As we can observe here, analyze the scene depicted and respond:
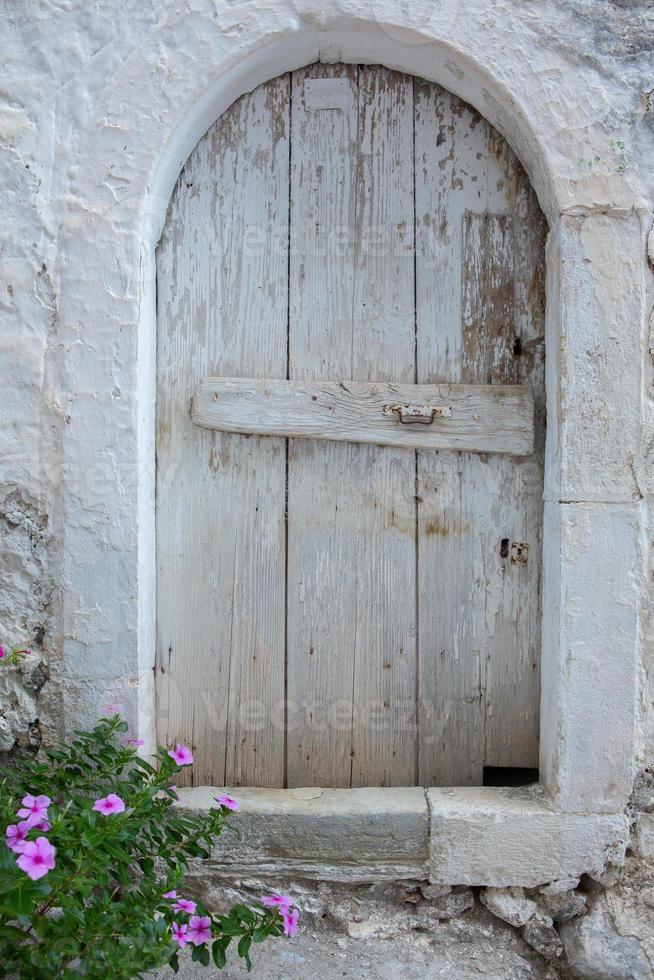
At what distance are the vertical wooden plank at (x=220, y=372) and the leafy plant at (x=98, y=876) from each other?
1.10 feet

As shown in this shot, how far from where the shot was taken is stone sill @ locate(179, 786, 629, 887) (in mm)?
1939

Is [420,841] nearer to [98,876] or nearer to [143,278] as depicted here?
[98,876]

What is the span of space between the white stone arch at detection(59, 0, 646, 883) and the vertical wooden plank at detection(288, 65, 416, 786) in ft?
0.72

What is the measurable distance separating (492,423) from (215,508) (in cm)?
74

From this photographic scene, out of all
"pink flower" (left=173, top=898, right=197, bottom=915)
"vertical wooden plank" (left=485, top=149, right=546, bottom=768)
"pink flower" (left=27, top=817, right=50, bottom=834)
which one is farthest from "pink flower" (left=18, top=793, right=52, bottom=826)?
"vertical wooden plank" (left=485, top=149, right=546, bottom=768)

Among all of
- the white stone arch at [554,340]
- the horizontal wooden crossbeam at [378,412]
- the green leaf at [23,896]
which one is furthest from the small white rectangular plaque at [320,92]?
the green leaf at [23,896]

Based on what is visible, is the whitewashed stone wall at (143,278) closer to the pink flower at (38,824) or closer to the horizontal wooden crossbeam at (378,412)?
the horizontal wooden crossbeam at (378,412)

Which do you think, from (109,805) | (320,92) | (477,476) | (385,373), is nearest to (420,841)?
(109,805)

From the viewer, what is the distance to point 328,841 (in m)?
1.96

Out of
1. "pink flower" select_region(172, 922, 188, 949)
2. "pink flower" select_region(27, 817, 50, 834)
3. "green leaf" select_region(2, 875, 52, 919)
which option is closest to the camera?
"green leaf" select_region(2, 875, 52, 919)

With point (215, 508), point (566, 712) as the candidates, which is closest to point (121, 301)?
point (215, 508)

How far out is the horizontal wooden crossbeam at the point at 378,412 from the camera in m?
2.04

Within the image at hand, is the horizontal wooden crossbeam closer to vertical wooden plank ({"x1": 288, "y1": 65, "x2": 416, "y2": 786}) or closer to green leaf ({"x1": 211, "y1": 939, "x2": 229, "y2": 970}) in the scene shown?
vertical wooden plank ({"x1": 288, "y1": 65, "x2": 416, "y2": 786})

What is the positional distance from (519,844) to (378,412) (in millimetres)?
1090
